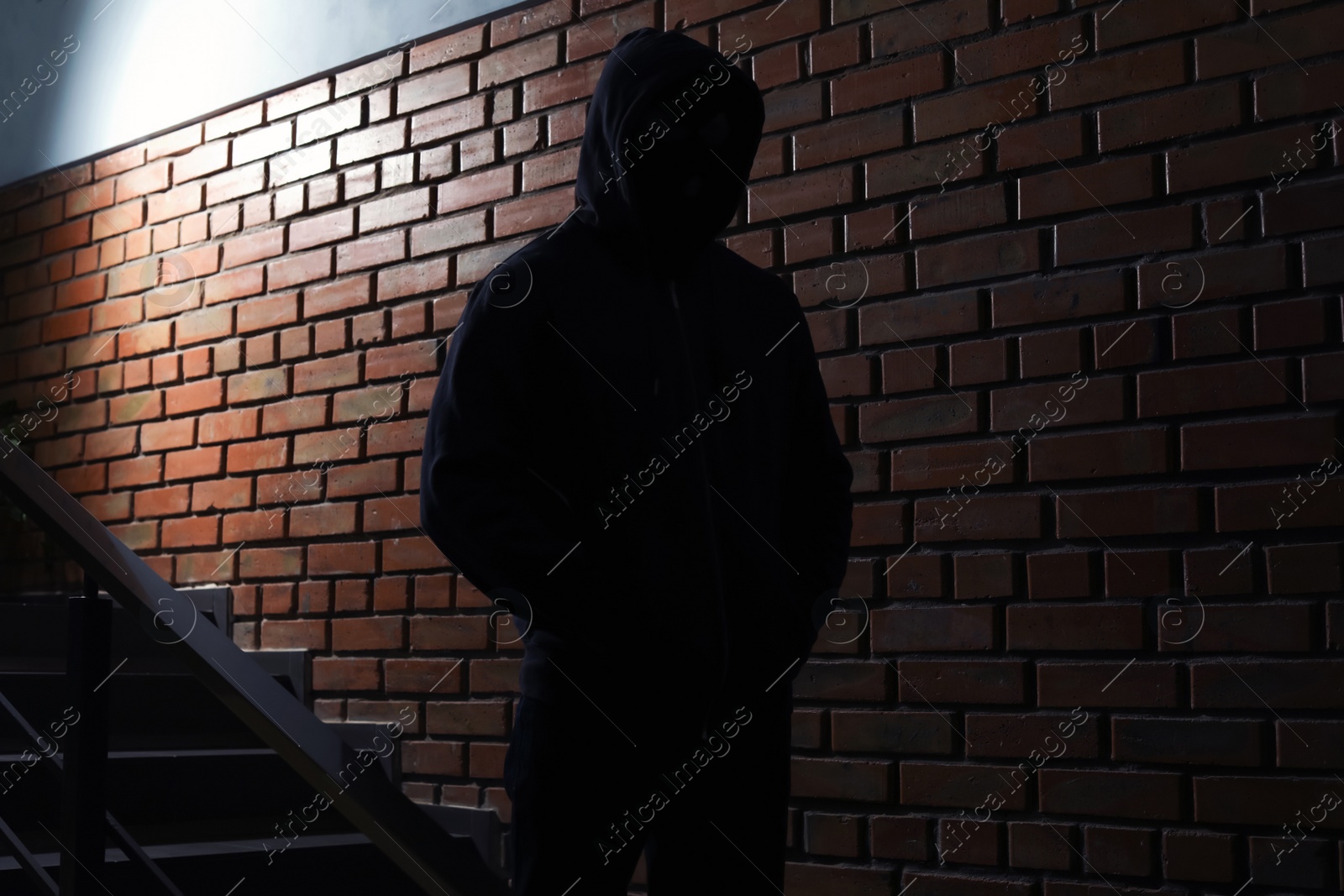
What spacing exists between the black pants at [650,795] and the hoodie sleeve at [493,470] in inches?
4.9

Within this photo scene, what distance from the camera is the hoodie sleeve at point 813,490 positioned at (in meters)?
1.24

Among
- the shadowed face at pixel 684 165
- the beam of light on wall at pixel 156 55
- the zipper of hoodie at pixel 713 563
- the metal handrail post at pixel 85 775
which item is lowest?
the metal handrail post at pixel 85 775

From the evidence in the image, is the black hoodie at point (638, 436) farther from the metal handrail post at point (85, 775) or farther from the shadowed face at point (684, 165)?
the metal handrail post at point (85, 775)

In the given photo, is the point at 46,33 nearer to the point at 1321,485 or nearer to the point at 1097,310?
the point at 1097,310

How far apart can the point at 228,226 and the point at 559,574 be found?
226 cm

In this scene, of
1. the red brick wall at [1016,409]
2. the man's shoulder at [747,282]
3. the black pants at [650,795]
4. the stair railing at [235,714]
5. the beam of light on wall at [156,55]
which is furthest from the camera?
the beam of light on wall at [156,55]

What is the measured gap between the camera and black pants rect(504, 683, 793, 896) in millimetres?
1074

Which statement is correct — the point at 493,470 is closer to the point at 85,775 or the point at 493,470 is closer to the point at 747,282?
the point at 747,282

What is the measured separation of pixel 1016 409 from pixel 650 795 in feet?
3.30

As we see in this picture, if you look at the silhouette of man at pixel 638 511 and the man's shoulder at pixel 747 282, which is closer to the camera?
the silhouette of man at pixel 638 511

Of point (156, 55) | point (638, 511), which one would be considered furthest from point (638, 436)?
point (156, 55)

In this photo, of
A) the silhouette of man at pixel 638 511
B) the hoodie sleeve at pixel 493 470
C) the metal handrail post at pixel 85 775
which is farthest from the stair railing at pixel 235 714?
the hoodie sleeve at pixel 493 470

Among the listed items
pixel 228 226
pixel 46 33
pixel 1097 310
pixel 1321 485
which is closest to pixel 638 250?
pixel 1097 310

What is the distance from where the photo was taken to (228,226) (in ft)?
9.84
